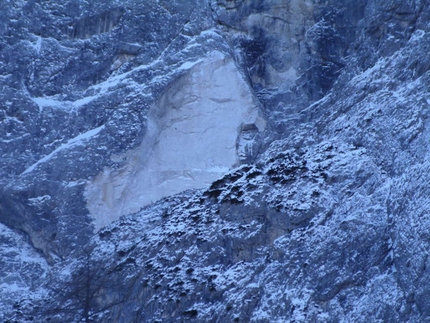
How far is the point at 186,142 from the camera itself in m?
25.6

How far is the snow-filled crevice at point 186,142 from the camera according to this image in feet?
81.6

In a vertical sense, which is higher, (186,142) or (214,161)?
(186,142)

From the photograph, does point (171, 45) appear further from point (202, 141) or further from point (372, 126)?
point (372, 126)

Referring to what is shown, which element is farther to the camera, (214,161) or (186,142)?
(186,142)

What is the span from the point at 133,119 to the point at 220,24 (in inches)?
156

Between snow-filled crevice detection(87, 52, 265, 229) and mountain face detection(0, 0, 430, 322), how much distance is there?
0.13ft

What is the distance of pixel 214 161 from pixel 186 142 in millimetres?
908

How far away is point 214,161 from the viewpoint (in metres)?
25.3

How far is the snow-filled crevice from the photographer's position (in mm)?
24875

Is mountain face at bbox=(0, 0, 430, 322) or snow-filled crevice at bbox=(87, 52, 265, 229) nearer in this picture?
mountain face at bbox=(0, 0, 430, 322)

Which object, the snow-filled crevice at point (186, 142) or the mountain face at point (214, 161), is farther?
the snow-filled crevice at point (186, 142)

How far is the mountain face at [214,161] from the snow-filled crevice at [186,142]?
0.13 feet

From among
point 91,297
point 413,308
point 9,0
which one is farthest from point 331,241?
point 9,0

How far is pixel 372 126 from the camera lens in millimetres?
22734
